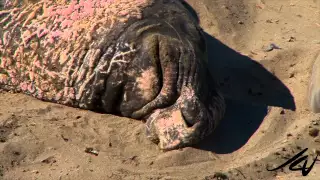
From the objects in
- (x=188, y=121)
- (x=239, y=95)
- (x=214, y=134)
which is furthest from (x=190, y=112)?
(x=239, y=95)

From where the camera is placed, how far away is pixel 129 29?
14.2 feet

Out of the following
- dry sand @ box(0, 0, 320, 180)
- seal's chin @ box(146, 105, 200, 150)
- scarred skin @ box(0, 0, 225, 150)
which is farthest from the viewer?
scarred skin @ box(0, 0, 225, 150)

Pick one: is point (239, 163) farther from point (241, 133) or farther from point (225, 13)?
point (225, 13)

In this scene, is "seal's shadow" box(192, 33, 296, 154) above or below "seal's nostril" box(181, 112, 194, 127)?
below

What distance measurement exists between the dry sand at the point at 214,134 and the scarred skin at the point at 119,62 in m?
0.12

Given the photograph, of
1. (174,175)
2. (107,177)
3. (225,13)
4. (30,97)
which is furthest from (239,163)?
(225,13)

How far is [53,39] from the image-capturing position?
459cm

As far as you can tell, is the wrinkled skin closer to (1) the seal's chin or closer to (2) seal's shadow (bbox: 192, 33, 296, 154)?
(1) the seal's chin

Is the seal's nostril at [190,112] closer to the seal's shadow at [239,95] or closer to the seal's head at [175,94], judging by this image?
the seal's head at [175,94]

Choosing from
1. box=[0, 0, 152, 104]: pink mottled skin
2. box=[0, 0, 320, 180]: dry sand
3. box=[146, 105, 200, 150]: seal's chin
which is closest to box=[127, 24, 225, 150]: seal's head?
box=[146, 105, 200, 150]: seal's chin

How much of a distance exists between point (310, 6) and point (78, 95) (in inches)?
128

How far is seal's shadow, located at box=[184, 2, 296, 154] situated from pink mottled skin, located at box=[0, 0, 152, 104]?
1.04 metres

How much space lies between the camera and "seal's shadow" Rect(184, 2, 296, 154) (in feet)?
13.5

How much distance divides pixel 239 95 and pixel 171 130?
3.52 ft
